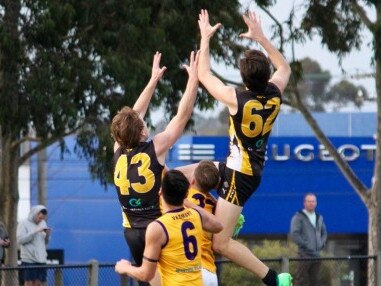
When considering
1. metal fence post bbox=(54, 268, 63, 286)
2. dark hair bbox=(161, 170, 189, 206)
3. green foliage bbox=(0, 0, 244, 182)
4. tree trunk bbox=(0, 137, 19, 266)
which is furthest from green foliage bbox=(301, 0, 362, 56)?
dark hair bbox=(161, 170, 189, 206)

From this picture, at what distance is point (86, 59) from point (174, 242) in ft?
49.0

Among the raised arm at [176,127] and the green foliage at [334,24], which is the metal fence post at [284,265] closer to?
the raised arm at [176,127]

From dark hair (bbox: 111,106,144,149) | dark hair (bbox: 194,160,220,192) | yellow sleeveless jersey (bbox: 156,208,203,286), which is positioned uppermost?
dark hair (bbox: 111,106,144,149)

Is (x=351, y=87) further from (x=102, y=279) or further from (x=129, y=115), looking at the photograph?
(x=129, y=115)

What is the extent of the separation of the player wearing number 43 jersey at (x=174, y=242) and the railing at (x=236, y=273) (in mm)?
5317

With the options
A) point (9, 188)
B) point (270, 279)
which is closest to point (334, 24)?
point (9, 188)

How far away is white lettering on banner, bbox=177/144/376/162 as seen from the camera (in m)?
43.7

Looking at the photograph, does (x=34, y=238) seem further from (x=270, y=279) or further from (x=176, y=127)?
(x=176, y=127)

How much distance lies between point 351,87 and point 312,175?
27.6 metres

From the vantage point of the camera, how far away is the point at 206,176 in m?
11.4

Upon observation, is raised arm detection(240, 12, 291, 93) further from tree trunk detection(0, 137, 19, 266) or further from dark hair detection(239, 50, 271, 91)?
tree trunk detection(0, 137, 19, 266)

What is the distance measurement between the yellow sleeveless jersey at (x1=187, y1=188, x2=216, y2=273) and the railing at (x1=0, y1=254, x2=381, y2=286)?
4518 mm

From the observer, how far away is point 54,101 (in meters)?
23.8

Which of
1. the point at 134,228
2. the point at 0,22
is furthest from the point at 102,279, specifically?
the point at 0,22
